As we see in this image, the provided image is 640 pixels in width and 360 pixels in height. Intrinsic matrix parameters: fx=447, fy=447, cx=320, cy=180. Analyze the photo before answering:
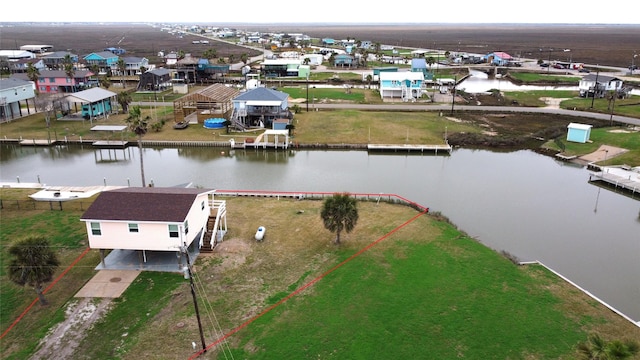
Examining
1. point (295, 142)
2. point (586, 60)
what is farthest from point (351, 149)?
point (586, 60)

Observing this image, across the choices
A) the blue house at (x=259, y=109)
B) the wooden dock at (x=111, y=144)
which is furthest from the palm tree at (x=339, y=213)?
the wooden dock at (x=111, y=144)

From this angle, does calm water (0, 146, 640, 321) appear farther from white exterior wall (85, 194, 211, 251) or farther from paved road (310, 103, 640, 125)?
paved road (310, 103, 640, 125)

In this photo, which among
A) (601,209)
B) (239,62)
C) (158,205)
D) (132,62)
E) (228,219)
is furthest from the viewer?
(239,62)

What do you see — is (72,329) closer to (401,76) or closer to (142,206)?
(142,206)

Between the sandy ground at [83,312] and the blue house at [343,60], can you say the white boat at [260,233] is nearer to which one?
the sandy ground at [83,312]

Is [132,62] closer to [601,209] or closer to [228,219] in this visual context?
[228,219]

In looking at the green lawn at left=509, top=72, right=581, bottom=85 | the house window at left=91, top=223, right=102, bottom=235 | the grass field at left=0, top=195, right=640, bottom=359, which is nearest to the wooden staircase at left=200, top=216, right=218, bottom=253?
the grass field at left=0, top=195, right=640, bottom=359
